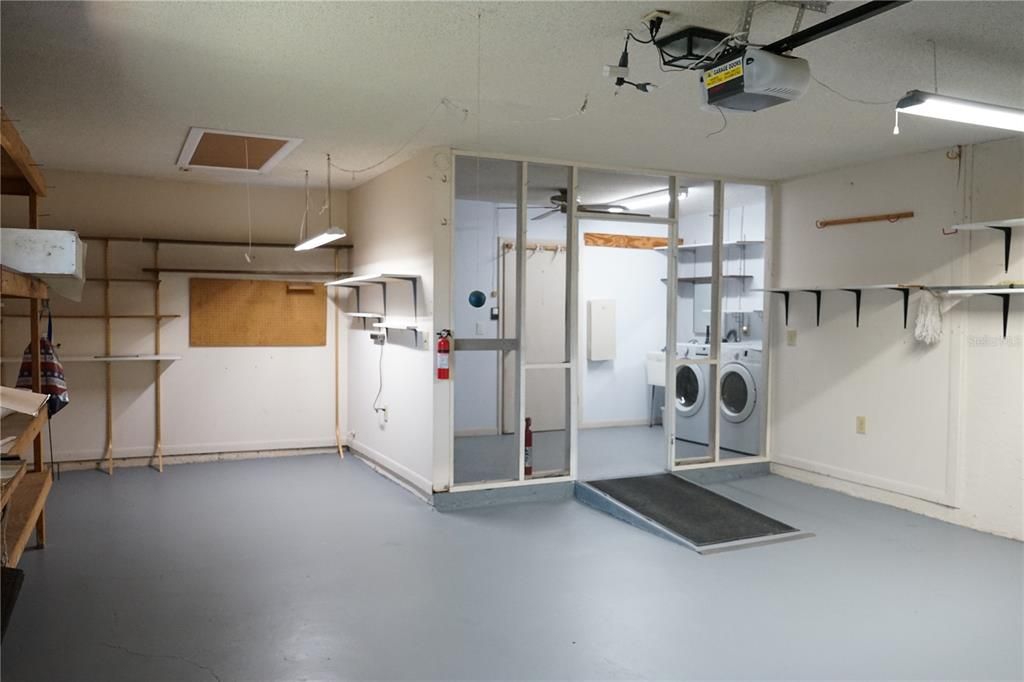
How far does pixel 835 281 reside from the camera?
579 cm

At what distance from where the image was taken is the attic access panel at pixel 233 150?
15.9 feet

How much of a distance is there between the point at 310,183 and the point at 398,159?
1.48 meters

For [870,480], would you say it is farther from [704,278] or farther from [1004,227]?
[704,278]

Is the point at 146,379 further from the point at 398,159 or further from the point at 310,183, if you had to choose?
the point at 398,159

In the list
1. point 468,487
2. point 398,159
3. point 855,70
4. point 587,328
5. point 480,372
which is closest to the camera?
point 855,70

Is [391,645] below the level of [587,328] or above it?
below

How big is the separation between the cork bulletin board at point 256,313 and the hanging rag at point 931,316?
17.2ft

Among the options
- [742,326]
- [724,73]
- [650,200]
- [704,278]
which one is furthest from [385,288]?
[724,73]

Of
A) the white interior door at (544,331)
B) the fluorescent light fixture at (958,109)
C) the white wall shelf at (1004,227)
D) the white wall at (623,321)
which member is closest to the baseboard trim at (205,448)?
the white interior door at (544,331)

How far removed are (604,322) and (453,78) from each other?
5.23 meters

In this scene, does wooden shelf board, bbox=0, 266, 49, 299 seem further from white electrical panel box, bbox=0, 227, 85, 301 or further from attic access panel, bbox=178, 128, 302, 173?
attic access panel, bbox=178, 128, 302, 173

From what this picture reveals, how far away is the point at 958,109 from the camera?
9.96ft

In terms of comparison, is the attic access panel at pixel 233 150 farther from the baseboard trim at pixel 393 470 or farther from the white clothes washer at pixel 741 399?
the white clothes washer at pixel 741 399

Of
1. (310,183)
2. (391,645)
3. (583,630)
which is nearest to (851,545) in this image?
(583,630)
